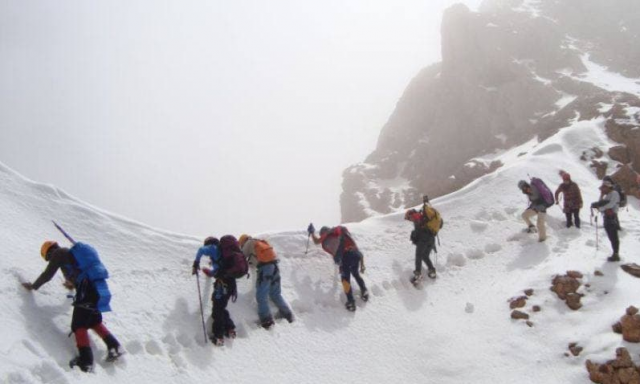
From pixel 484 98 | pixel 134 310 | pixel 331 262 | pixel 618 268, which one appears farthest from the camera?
pixel 484 98

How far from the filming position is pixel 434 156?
217 ft

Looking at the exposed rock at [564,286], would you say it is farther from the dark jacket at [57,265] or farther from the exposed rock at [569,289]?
the dark jacket at [57,265]

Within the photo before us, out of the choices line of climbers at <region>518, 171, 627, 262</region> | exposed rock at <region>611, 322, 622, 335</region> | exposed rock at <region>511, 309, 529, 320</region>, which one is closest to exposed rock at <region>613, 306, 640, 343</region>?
exposed rock at <region>611, 322, 622, 335</region>

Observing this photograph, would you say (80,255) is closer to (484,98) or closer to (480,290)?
(480,290)

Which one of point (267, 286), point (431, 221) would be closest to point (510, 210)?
point (431, 221)

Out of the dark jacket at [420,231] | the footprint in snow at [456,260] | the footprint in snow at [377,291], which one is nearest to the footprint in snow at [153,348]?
the footprint in snow at [377,291]

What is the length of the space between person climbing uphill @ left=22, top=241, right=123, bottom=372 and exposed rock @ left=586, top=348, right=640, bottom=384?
876 cm

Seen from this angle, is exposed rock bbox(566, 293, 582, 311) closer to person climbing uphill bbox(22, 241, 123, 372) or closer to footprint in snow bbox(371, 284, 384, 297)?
footprint in snow bbox(371, 284, 384, 297)

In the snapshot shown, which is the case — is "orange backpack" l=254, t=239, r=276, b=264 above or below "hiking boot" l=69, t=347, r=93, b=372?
above

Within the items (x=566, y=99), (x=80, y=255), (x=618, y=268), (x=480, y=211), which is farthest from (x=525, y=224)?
(x=566, y=99)

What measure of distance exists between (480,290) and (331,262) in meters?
4.15

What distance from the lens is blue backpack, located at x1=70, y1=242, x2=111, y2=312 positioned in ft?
28.1

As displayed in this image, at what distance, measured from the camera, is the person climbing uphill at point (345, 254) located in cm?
1191

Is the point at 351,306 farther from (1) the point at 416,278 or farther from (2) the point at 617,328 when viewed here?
(2) the point at 617,328
